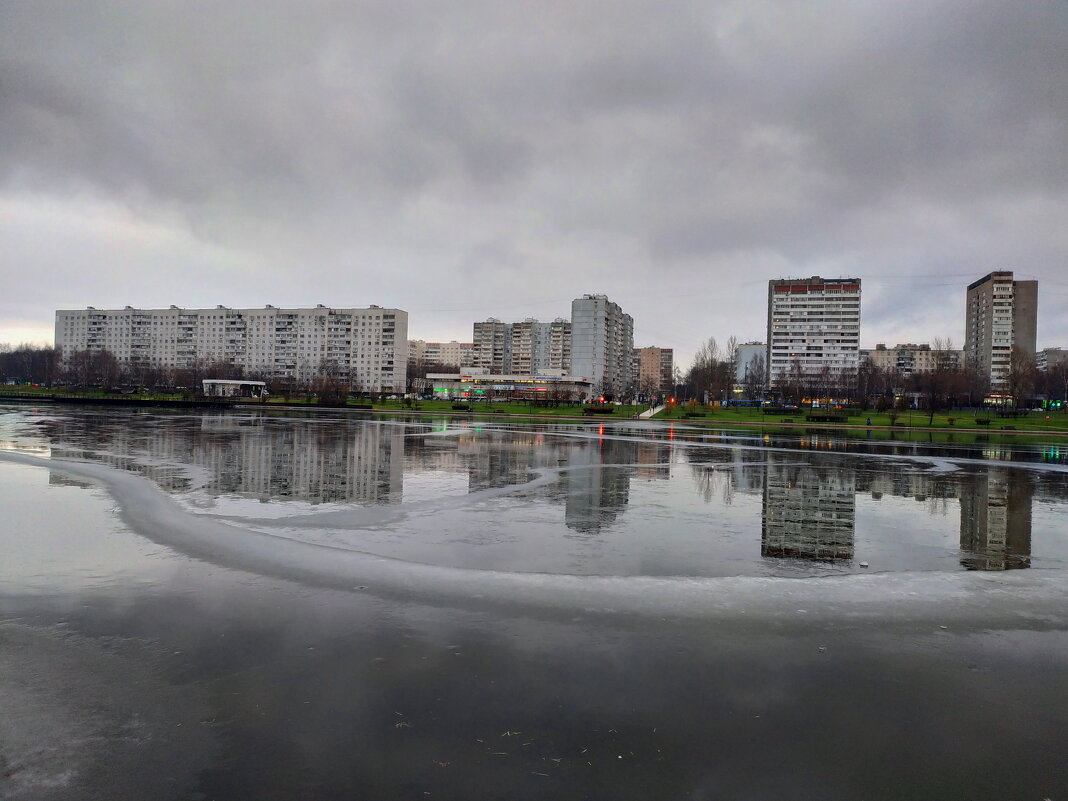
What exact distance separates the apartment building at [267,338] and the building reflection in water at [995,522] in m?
152

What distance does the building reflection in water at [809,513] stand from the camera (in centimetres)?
980

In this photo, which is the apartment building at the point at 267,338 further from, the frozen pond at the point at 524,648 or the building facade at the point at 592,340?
the frozen pond at the point at 524,648

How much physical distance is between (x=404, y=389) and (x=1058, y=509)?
157940 millimetres

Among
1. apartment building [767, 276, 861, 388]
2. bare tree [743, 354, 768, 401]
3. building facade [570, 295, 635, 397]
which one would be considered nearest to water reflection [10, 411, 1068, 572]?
bare tree [743, 354, 768, 401]

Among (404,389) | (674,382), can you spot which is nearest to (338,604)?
(404,389)

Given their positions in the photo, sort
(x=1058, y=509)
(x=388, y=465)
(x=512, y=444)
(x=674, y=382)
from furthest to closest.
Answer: (x=674, y=382), (x=512, y=444), (x=388, y=465), (x=1058, y=509)

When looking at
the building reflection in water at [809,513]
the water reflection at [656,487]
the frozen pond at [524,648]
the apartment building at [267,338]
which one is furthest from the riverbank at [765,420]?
the apartment building at [267,338]

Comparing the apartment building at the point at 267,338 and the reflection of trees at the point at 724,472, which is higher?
the apartment building at the point at 267,338

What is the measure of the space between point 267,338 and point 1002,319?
618 feet

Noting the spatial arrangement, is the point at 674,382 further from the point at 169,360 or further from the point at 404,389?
the point at 169,360

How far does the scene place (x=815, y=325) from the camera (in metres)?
144

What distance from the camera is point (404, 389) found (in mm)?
164625

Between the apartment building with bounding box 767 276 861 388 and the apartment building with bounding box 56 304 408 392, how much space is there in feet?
314

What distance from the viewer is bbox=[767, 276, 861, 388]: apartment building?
5556 inches
